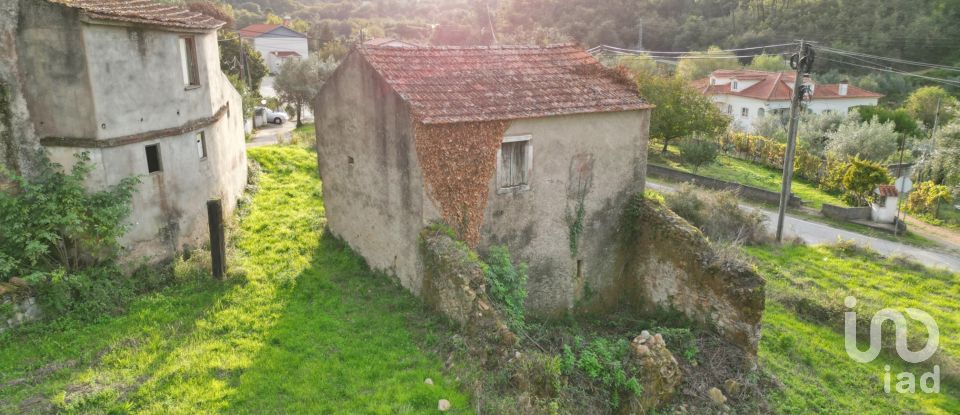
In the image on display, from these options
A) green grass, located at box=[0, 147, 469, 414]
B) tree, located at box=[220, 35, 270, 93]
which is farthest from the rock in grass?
tree, located at box=[220, 35, 270, 93]

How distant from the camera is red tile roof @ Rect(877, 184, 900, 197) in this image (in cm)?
2774

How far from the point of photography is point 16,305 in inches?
460

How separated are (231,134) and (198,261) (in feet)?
19.9

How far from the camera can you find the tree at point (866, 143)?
38531 mm

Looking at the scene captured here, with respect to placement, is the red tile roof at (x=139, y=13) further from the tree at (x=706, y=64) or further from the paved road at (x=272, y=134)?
the tree at (x=706, y=64)

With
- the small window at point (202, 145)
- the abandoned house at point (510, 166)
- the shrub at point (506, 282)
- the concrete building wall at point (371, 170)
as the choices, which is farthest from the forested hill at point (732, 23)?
the shrub at point (506, 282)

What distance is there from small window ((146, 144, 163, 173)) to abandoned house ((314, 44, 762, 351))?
4214mm

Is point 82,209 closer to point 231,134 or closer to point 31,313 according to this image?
point 31,313

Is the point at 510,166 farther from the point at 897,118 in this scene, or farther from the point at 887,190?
the point at 897,118

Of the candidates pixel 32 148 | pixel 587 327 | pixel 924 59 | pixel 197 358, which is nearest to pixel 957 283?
pixel 587 327

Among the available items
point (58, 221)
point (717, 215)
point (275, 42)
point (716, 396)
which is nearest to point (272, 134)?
point (58, 221)

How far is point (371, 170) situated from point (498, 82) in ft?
12.4

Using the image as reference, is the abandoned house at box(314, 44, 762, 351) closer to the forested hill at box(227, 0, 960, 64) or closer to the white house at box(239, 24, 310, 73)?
the forested hill at box(227, 0, 960, 64)

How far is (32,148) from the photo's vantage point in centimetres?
1305
